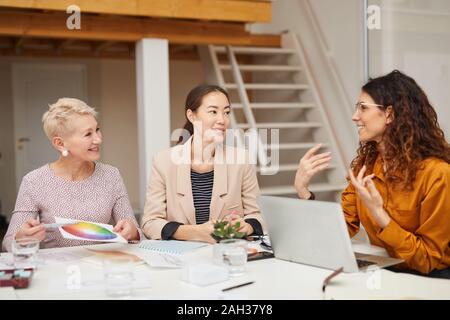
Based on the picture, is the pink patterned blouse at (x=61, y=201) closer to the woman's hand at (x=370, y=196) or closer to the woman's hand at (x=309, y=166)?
the woman's hand at (x=309, y=166)

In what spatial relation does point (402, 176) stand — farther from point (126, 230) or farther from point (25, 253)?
point (25, 253)

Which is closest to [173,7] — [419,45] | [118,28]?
[118,28]

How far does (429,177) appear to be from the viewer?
2.00 metres

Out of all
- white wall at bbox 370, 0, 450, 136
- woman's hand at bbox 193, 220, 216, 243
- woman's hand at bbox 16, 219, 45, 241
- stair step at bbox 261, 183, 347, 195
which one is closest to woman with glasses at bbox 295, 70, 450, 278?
woman's hand at bbox 193, 220, 216, 243

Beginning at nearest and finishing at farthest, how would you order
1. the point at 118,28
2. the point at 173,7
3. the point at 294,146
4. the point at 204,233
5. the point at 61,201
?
the point at 204,233 → the point at 61,201 → the point at 173,7 → the point at 118,28 → the point at 294,146

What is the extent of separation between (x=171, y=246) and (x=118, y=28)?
297 centimetres

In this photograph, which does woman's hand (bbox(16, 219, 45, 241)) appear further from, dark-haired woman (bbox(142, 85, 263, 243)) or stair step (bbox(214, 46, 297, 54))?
stair step (bbox(214, 46, 297, 54))

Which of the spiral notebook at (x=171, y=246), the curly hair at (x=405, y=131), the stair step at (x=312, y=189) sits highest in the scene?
the curly hair at (x=405, y=131)

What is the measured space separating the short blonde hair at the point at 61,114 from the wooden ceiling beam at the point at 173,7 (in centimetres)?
194

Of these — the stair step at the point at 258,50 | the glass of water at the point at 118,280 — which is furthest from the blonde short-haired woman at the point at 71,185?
the stair step at the point at 258,50

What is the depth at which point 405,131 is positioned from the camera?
83.5 inches

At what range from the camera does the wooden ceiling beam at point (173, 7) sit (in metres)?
4.03

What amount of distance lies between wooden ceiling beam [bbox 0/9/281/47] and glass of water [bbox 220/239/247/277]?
3.24 meters

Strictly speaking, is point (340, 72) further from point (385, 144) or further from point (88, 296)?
point (88, 296)
